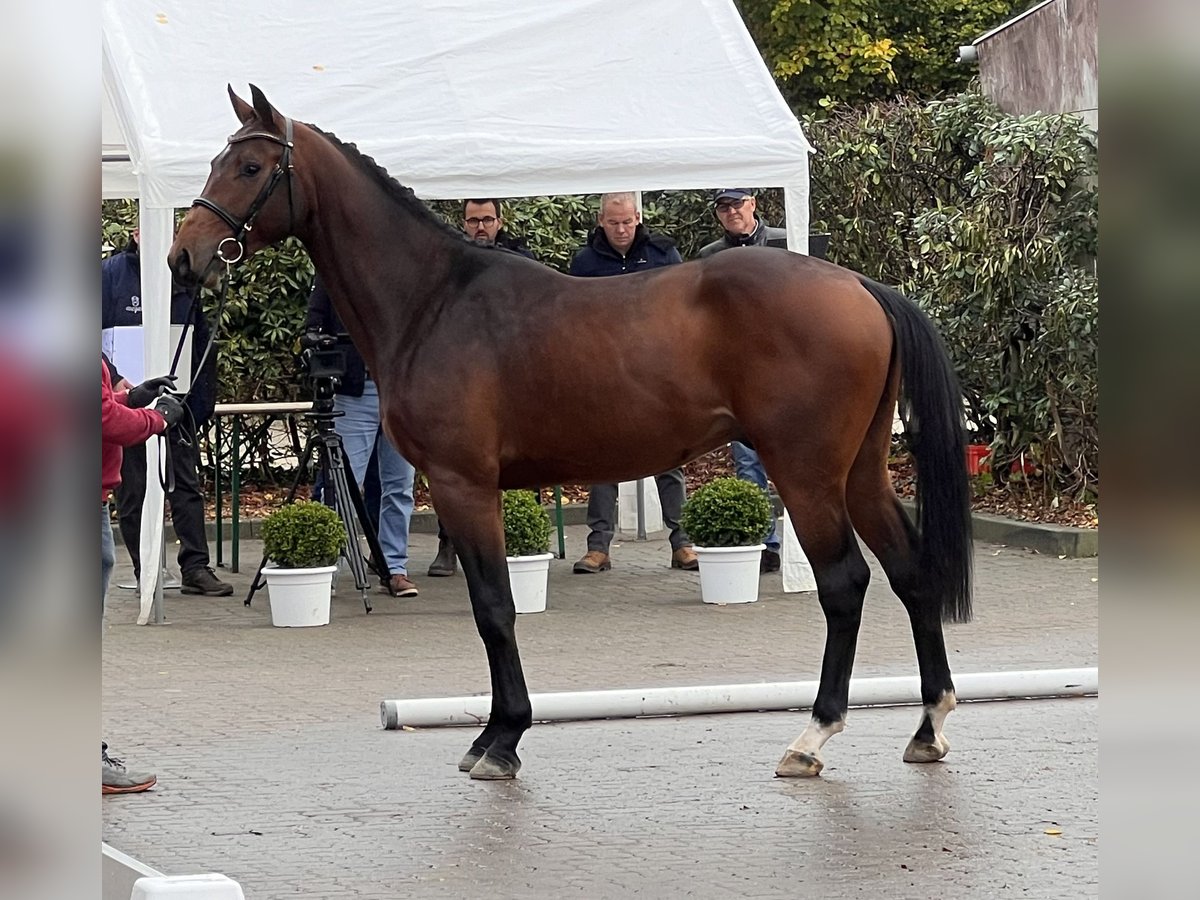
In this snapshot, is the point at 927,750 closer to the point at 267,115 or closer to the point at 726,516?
the point at 267,115

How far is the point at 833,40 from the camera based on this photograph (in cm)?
2691

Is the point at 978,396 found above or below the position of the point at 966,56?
below

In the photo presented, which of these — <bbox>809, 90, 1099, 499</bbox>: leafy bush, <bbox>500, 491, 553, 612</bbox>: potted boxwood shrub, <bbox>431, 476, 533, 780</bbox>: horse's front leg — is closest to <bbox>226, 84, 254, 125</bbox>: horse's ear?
<bbox>431, 476, 533, 780</bbox>: horse's front leg

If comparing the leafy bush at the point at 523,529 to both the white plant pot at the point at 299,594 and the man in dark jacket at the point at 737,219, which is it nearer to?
the white plant pot at the point at 299,594

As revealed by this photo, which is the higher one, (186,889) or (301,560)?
(186,889)

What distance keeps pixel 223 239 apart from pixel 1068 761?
143 inches

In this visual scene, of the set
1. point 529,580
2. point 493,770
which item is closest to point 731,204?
point 529,580

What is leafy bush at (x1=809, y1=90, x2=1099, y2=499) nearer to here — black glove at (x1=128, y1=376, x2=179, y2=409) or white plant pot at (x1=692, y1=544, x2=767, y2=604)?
white plant pot at (x1=692, y1=544, x2=767, y2=604)

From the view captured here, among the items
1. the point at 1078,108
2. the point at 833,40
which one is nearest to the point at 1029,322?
the point at 1078,108

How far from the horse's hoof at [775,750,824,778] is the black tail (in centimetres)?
74

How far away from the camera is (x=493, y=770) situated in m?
6.09

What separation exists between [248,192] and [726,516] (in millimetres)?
4309

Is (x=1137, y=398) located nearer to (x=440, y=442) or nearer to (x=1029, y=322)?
(x=440, y=442)

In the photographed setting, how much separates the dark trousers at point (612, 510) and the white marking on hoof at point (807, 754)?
533 cm
